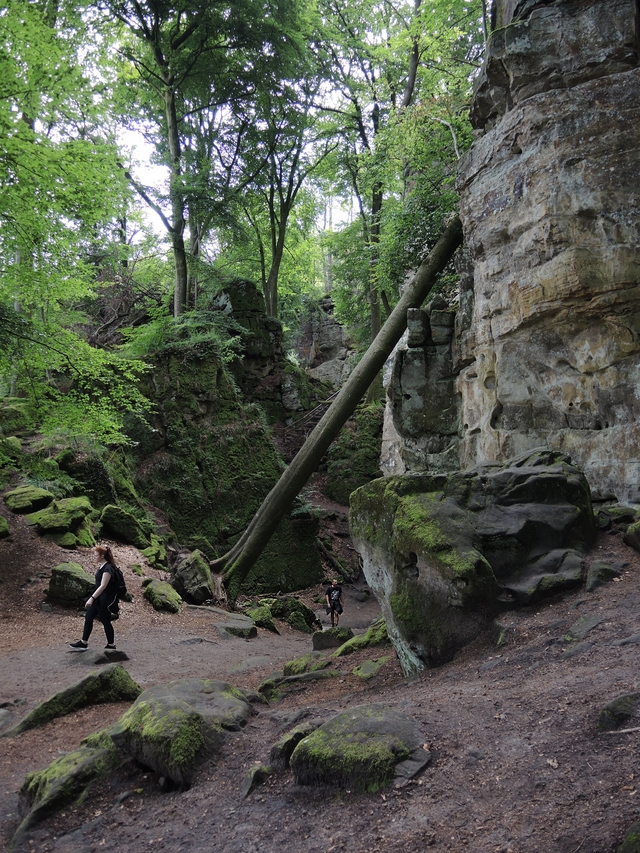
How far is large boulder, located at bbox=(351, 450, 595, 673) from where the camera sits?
17.6 ft

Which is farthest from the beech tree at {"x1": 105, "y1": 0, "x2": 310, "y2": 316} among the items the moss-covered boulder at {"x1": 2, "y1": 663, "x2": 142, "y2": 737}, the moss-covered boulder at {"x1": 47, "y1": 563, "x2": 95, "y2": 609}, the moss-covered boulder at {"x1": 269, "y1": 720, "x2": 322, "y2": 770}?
the moss-covered boulder at {"x1": 269, "y1": 720, "x2": 322, "y2": 770}

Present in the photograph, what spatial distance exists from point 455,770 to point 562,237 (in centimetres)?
701

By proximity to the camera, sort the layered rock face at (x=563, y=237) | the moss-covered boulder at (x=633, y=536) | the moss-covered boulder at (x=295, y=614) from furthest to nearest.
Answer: the moss-covered boulder at (x=295, y=614), the layered rock face at (x=563, y=237), the moss-covered boulder at (x=633, y=536)

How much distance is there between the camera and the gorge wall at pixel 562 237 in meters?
7.43

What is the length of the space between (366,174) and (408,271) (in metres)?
6.12

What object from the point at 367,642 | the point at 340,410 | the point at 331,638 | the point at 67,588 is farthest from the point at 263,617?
the point at 367,642

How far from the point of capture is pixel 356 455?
71.8ft

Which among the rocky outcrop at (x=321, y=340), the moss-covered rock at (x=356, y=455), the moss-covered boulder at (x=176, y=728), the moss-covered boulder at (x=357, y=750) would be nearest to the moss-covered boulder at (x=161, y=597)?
the moss-covered boulder at (x=176, y=728)

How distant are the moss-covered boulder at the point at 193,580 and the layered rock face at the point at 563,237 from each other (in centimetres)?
736

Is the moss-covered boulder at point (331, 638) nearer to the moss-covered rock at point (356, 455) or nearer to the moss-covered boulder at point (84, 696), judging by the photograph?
the moss-covered boulder at point (84, 696)

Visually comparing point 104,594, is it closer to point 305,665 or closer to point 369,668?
point 305,665

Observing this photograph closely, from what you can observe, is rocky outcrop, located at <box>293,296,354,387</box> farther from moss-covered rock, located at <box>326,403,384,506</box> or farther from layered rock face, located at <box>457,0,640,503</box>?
layered rock face, located at <box>457,0,640,503</box>

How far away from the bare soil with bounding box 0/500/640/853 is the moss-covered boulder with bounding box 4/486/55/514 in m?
5.99

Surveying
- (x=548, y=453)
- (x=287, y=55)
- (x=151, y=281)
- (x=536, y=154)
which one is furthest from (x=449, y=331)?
(x=151, y=281)
